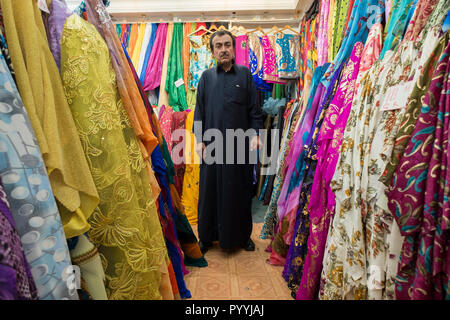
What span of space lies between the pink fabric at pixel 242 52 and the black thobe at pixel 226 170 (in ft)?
2.00

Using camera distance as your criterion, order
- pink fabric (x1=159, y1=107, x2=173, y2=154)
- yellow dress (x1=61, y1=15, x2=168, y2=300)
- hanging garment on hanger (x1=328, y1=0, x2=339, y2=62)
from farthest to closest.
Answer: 1. pink fabric (x1=159, y1=107, x2=173, y2=154)
2. hanging garment on hanger (x1=328, y1=0, x2=339, y2=62)
3. yellow dress (x1=61, y1=15, x2=168, y2=300)

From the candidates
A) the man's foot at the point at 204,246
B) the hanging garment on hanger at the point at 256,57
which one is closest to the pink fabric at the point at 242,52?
the hanging garment on hanger at the point at 256,57

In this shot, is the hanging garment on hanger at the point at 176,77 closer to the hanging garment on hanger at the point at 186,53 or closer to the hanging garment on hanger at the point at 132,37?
the hanging garment on hanger at the point at 186,53

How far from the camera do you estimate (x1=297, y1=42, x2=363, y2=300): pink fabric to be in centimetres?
97

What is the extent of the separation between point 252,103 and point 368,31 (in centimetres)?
75

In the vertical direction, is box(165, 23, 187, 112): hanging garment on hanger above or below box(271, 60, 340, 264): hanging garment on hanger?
above

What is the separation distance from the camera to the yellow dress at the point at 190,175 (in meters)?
2.26

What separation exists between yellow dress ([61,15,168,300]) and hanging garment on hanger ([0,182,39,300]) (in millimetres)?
257

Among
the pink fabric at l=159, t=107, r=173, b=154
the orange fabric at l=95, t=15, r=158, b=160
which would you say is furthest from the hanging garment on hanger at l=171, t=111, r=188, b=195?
the orange fabric at l=95, t=15, r=158, b=160

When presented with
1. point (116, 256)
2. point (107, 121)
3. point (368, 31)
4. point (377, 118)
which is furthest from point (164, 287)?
point (368, 31)

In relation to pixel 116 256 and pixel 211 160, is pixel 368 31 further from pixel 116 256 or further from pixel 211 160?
pixel 116 256

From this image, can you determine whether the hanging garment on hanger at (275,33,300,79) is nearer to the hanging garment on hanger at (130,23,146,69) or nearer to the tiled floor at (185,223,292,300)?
the hanging garment on hanger at (130,23,146,69)

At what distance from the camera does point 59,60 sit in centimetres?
64

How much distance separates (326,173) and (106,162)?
849 millimetres
